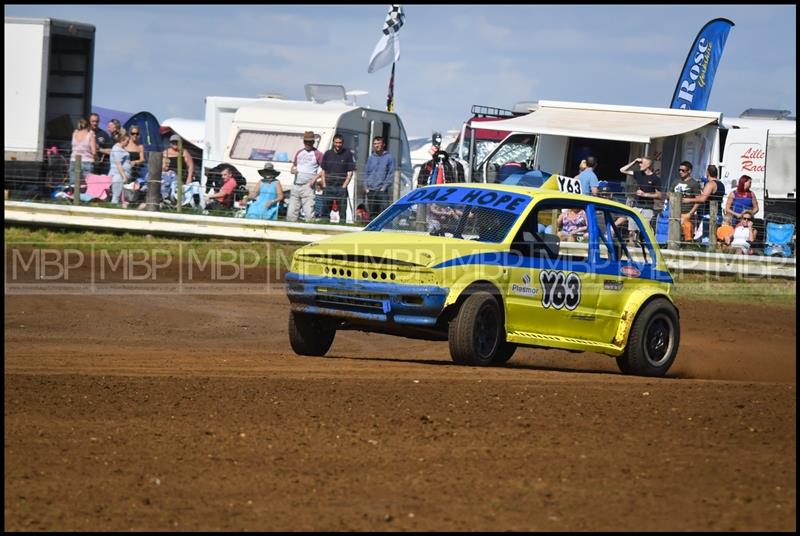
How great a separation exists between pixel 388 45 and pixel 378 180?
10.5 metres

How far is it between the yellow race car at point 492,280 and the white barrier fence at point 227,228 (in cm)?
707

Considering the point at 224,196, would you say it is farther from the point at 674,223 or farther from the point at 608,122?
the point at 674,223

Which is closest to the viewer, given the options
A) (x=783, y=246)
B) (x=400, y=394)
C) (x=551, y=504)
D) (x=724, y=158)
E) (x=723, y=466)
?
(x=551, y=504)

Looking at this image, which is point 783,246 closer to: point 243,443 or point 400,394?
point 400,394

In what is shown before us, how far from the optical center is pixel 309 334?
10.3m

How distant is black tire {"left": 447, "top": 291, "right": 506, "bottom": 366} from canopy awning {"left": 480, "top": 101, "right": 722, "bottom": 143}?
11363mm

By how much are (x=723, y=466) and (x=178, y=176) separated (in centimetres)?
1561

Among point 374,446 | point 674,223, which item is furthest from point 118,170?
point 374,446

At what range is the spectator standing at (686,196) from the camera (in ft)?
59.3

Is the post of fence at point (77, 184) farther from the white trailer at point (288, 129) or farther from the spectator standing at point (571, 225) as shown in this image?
the spectator standing at point (571, 225)

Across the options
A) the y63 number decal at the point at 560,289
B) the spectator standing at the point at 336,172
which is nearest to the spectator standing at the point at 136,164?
the spectator standing at the point at 336,172

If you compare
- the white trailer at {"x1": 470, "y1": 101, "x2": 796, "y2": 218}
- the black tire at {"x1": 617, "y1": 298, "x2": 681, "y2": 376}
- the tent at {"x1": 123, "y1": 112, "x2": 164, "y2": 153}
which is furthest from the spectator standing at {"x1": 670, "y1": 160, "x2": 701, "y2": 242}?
the tent at {"x1": 123, "y1": 112, "x2": 164, "y2": 153}

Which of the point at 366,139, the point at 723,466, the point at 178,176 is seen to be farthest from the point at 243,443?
the point at 366,139

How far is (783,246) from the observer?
18.0 metres
